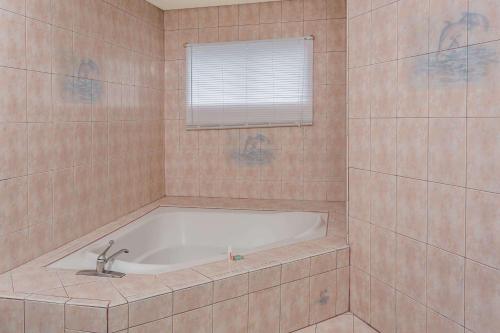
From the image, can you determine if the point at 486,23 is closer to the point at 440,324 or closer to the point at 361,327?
the point at 440,324

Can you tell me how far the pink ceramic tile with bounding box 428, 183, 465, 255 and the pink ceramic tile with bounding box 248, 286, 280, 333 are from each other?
861 millimetres

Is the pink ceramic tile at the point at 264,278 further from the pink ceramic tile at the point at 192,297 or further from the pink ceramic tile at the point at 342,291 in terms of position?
the pink ceramic tile at the point at 342,291

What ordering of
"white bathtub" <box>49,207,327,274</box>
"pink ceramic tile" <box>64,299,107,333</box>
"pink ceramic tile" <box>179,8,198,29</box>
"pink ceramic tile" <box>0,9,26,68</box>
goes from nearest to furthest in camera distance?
1. "pink ceramic tile" <box>64,299,107,333</box>
2. "pink ceramic tile" <box>0,9,26,68</box>
3. "white bathtub" <box>49,207,327,274</box>
4. "pink ceramic tile" <box>179,8,198,29</box>

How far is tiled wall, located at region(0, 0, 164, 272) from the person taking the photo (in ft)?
7.24

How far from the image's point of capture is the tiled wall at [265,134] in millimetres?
3861

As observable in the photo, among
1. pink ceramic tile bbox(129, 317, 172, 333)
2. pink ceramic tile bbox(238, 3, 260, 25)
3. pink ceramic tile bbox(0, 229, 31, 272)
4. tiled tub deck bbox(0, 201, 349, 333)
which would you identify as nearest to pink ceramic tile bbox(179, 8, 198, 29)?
pink ceramic tile bbox(238, 3, 260, 25)

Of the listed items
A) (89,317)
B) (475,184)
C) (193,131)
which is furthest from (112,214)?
(475,184)

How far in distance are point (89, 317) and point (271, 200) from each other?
93.8 inches

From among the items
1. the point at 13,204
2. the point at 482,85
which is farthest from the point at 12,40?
the point at 482,85

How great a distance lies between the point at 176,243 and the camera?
11.5ft

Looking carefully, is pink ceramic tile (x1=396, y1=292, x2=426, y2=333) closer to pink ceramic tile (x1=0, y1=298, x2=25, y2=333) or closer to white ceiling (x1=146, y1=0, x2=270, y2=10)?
pink ceramic tile (x1=0, y1=298, x2=25, y2=333)

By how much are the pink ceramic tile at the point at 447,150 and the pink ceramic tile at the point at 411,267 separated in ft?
1.24

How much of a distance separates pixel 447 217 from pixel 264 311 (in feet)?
3.41

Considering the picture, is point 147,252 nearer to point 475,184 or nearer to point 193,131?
point 193,131
